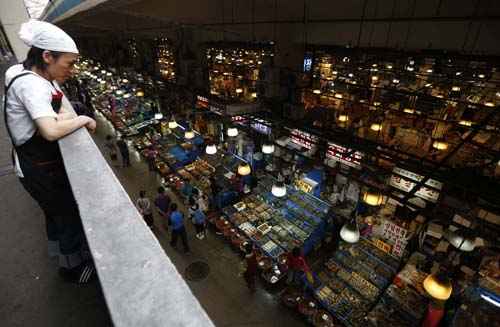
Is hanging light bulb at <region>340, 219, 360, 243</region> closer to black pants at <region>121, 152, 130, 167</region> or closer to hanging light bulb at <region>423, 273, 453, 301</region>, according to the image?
hanging light bulb at <region>423, 273, 453, 301</region>

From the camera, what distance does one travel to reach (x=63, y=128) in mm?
1750

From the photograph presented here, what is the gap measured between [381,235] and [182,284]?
32.3 ft

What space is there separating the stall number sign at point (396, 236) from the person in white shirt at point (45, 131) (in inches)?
353

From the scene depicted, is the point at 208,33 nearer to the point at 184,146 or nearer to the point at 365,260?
the point at 184,146

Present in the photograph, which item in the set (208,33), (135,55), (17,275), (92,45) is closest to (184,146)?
(208,33)

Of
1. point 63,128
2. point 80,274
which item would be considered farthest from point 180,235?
point 63,128

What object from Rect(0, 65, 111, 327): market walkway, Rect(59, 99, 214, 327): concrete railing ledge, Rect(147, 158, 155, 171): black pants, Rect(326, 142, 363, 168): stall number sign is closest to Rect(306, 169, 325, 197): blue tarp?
Rect(326, 142, 363, 168): stall number sign

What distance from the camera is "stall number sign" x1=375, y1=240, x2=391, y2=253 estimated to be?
8803mm

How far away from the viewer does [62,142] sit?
5.70ft

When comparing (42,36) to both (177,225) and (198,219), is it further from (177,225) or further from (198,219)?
(198,219)

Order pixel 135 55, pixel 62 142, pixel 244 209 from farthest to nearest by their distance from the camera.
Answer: pixel 135 55, pixel 244 209, pixel 62 142

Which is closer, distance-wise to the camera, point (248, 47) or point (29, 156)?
point (29, 156)

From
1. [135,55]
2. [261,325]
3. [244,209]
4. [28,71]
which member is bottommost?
[261,325]

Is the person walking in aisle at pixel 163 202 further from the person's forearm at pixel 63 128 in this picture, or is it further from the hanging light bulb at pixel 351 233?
the person's forearm at pixel 63 128
